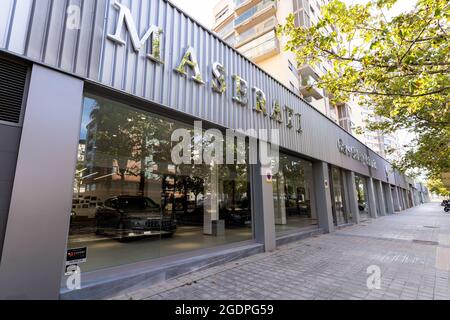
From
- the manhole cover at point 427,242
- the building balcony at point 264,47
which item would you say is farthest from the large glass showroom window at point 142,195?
the building balcony at point 264,47

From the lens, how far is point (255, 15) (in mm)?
21469

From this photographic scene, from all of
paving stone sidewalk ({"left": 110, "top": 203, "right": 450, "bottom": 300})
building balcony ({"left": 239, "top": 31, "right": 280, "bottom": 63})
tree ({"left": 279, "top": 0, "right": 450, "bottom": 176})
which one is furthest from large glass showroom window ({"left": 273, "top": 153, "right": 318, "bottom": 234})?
building balcony ({"left": 239, "top": 31, "right": 280, "bottom": 63})

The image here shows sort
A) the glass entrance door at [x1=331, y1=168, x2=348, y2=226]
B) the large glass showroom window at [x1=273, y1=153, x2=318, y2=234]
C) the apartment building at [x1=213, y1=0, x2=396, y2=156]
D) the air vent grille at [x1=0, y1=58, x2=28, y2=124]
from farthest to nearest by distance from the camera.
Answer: the apartment building at [x1=213, y1=0, x2=396, y2=156] < the glass entrance door at [x1=331, y1=168, x2=348, y2=226] < the large glass showroom window at [x1=273, y1=153, x2=318, y2=234] < the air vent grille at [x1=0, y1=58, x2=28, y2=124]

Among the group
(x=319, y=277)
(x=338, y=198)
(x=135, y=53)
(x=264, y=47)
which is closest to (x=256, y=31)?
(x=264, y=47)

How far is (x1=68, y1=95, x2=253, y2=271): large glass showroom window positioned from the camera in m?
4.70

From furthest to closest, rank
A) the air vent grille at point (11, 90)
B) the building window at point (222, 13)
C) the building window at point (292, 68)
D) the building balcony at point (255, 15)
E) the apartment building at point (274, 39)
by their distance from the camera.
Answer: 1. the building window at point (222, 13)
2. the building balcony at point (255, 15)
3. the building window at point (292, 68)
4. the apartment building at point (274, 39)
5. the air vent grille at point (11, 90)

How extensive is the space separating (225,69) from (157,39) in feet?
6.96

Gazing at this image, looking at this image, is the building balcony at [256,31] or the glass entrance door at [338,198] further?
the building balcony at [256,31]

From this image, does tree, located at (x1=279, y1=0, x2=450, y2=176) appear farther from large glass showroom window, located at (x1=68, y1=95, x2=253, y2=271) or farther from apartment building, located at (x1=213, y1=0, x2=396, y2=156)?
apartment building, located at (x1=213, y1=0, x2=396, y2=156)

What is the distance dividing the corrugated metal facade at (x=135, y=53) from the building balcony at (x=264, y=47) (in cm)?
1321

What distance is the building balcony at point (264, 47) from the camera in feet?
63.1

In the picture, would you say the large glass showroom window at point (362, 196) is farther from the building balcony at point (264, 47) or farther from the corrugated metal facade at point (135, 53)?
the building balcony at point (264, 47)

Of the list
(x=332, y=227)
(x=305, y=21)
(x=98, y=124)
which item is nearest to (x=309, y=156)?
(x=332, y=227)

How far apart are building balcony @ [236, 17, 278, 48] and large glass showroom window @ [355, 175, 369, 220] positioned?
14470mm
